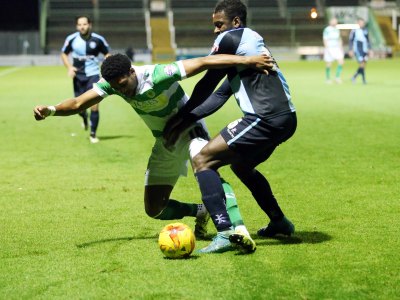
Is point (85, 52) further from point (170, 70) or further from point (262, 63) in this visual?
point (262, 63)

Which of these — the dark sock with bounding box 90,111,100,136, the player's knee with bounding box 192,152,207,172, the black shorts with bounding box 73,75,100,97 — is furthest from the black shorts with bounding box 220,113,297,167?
the black shorts with bounding box 73,75,100,97

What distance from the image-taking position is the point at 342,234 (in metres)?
7.93

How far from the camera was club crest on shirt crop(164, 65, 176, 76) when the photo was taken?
Result: 7219mm

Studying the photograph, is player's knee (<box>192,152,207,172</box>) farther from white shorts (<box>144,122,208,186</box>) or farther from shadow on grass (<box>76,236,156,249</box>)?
shadow on grass (<box>76,236,156,249</box>)

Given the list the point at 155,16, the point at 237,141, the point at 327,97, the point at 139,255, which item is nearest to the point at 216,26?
the point at 237,141

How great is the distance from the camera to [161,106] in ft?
24.8

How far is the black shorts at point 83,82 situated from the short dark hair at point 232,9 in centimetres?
1040

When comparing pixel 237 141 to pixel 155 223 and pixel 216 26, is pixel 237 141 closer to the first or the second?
pixel 216 26

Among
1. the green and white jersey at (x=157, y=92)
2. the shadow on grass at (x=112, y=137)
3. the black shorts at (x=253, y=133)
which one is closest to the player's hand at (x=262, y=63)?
the black shorts at (x=253, y=133)

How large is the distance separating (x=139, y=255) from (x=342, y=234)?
193 centimetres

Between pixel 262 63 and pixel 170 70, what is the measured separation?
773 millimetres

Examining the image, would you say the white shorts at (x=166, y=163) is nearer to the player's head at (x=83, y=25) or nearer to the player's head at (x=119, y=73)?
the player's head at (x=119, y=73)

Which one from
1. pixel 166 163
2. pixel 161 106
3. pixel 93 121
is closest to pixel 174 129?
pixel 161 106

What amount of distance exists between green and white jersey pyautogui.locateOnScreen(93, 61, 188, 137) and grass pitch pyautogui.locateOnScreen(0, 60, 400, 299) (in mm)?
1131
